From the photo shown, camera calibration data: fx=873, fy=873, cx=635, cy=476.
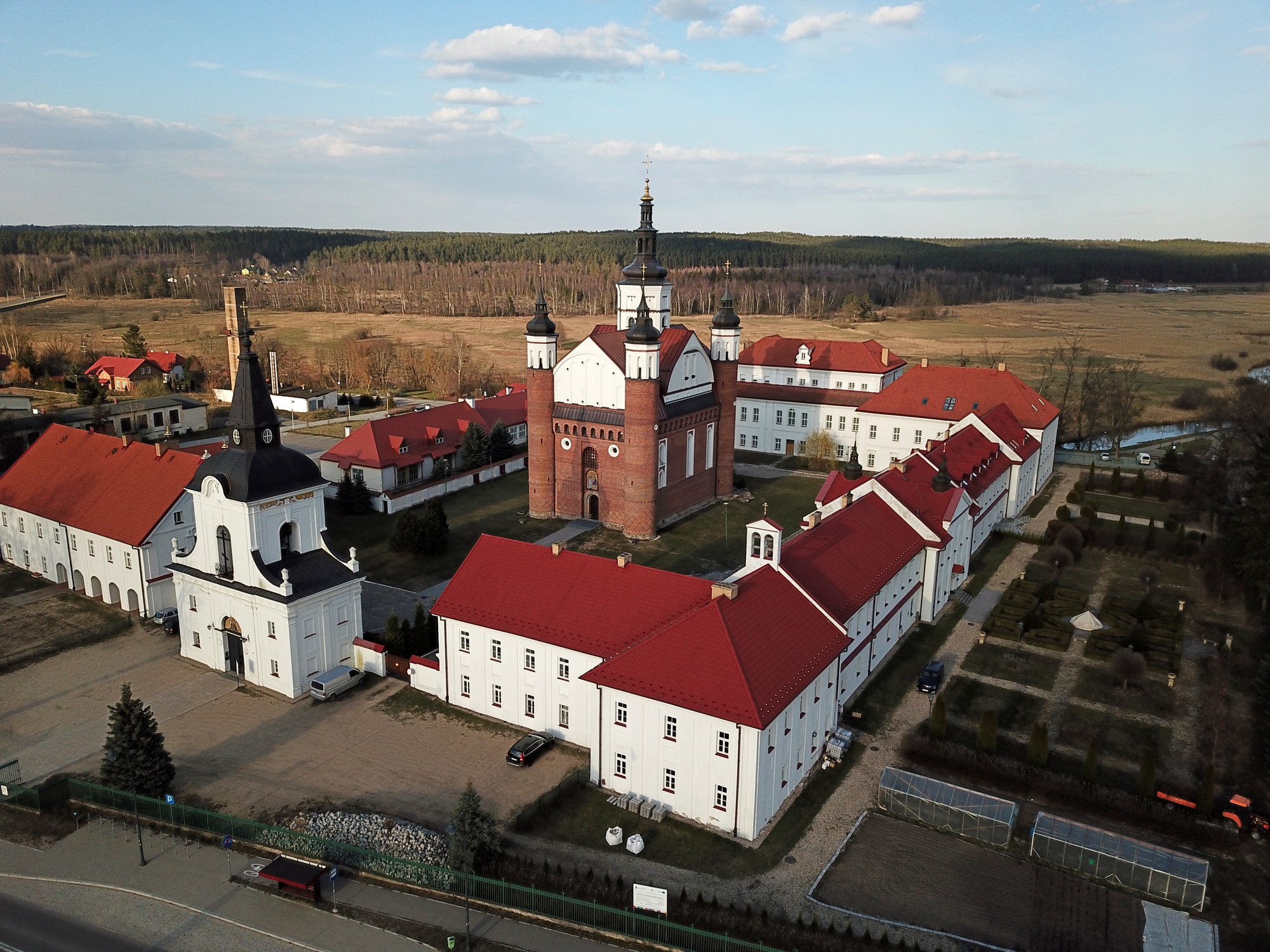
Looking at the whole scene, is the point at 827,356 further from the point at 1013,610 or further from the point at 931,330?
the point at 931,330

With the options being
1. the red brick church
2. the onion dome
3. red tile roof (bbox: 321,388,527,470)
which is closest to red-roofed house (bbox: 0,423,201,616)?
red tile roof (bbox: 321,388,527,470)

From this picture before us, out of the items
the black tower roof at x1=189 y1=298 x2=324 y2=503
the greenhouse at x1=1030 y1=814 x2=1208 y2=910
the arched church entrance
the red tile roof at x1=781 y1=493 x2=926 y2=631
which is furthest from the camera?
the arched church entrance

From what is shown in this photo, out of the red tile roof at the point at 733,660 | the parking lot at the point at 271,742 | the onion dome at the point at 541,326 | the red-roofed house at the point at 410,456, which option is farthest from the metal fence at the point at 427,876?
the onion dome at the point at 541,326

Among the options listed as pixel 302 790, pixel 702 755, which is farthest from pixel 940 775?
pixel 302 790

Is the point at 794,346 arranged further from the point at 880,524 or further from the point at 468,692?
the point at 468,692

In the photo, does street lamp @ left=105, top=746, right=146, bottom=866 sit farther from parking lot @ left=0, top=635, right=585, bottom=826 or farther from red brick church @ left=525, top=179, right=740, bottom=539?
red brick church @ left=525, top=179, right=740, bottom=539

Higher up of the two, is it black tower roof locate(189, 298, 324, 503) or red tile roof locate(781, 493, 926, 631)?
black tower roof locate(189, 298, 324, 503)

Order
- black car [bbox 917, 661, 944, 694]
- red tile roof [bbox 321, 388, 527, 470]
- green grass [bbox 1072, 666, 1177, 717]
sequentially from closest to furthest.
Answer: green grass [bbox 1072, 666, 1177, 717] → black car [bbox 917, 661, 944, 694] → red tile roof [bbox 321, 388, 527, 470]

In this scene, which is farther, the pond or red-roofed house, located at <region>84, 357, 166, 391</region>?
red-roofed house, located at <region>84, 357, 166, 391</region>
